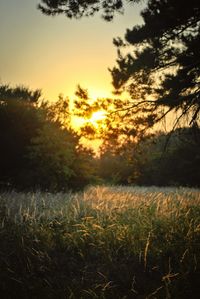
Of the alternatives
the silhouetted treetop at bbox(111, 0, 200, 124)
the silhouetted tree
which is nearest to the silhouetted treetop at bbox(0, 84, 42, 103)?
the silhouetted tree

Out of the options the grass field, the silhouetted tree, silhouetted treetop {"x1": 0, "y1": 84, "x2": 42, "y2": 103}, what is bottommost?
the grass field

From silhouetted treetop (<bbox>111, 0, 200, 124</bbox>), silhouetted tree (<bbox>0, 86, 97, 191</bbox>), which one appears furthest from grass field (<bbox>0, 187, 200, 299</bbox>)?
→ silhouetted tree (<bbox>0, 86, 97, 191</bbox>)

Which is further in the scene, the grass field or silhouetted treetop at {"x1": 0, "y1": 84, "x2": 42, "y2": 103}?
silhouetted treetop at {"x1": 0, "y1": 84, "x2": 42, "y2": 103}

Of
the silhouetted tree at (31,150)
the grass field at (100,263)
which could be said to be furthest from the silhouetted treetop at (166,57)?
the silhouetted tree at (31,150)

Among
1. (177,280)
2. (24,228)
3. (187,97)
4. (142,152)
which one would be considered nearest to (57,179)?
(142,152)

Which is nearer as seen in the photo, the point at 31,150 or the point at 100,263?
the point at 100,263

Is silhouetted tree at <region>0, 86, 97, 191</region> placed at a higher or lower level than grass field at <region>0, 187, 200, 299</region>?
higher

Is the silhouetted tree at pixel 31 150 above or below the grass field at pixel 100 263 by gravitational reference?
above

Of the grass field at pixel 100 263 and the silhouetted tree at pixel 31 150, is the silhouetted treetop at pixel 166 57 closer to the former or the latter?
the grass field at pixel 100 263

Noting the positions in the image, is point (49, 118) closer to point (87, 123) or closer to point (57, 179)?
point (57, 179)

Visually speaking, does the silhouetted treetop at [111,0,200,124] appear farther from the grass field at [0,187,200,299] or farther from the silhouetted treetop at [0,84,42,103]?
the silhouetted treetop at [0,84,42,103]

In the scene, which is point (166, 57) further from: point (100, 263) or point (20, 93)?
point (20, 93)

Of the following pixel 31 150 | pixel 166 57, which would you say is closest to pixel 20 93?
pixel 31 150

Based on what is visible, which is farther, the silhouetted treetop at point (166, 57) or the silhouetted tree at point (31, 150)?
the silhouetted tree at point (31, 150)
